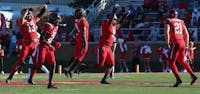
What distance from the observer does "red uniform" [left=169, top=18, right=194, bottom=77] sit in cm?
1792

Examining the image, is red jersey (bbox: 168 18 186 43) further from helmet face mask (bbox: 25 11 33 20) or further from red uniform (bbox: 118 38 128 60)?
red uniform (bbox: 118 38 128 60)

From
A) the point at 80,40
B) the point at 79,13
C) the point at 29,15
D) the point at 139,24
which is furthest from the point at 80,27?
the point at 139,24

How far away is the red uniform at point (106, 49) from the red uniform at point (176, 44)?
217cm

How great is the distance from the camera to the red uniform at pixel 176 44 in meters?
17.9

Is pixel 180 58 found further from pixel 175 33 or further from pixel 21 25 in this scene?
pixel 21 25

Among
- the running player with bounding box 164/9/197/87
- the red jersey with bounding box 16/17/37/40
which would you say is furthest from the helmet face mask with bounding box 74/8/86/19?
the running player with bounding box 164/9/197/87

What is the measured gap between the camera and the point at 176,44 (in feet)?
59.4

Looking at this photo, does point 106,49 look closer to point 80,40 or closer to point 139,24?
point 80,40

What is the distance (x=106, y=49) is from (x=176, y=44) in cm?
249

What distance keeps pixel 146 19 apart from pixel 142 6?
2.38m

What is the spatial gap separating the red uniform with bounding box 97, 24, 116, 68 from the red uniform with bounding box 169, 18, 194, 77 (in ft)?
7.13

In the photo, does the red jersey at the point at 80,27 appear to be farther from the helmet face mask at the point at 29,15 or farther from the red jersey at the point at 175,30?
the red jersey at the point at 175,30

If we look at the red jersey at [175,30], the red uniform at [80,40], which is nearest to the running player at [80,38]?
the red uniform at [80,40]

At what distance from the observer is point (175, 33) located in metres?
18.3
